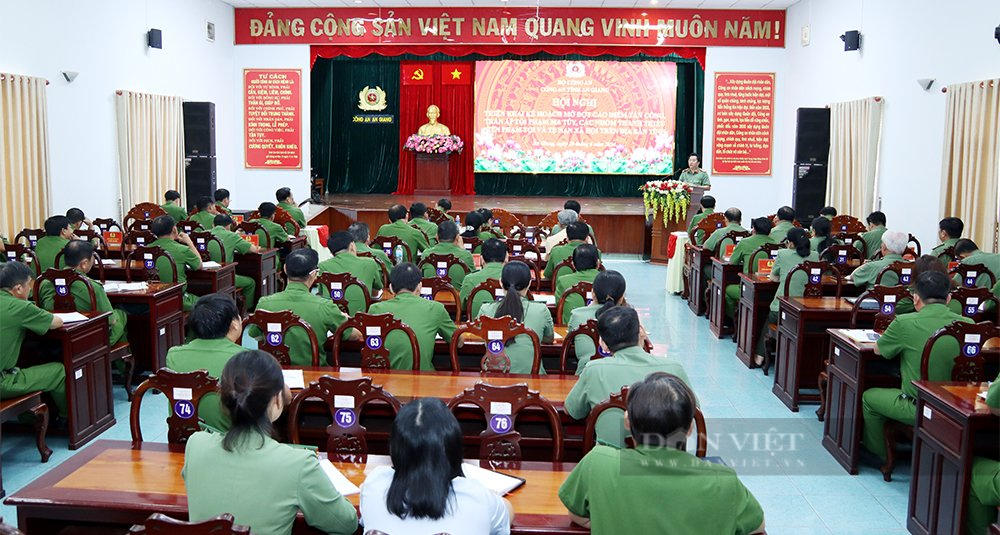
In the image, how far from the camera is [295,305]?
4352mm

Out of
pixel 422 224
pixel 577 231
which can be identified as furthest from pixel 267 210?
pixel 577 231

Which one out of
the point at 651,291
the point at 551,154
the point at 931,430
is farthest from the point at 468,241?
the point at 551,154

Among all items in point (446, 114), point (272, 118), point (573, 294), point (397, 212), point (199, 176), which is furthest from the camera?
point (446, 114)

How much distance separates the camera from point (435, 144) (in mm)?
15422

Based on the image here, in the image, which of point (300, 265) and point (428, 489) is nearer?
point (428, 489)

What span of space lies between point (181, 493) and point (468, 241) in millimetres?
5602

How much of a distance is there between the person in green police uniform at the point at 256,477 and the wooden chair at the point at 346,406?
0.57 m

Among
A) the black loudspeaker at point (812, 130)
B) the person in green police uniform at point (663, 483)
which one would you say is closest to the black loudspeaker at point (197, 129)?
the black loudspeaker at point (812, 130)

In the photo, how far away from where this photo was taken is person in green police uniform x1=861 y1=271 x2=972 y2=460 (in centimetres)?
407

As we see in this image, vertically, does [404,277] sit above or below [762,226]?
below

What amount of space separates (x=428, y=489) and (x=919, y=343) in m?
2.98

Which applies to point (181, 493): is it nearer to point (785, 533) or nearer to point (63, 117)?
point (785, 533)

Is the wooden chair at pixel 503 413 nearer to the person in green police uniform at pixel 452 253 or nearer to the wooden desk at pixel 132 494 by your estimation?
the wooden desk at pixel 132 494

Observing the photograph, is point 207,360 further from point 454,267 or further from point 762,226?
point 762,226
